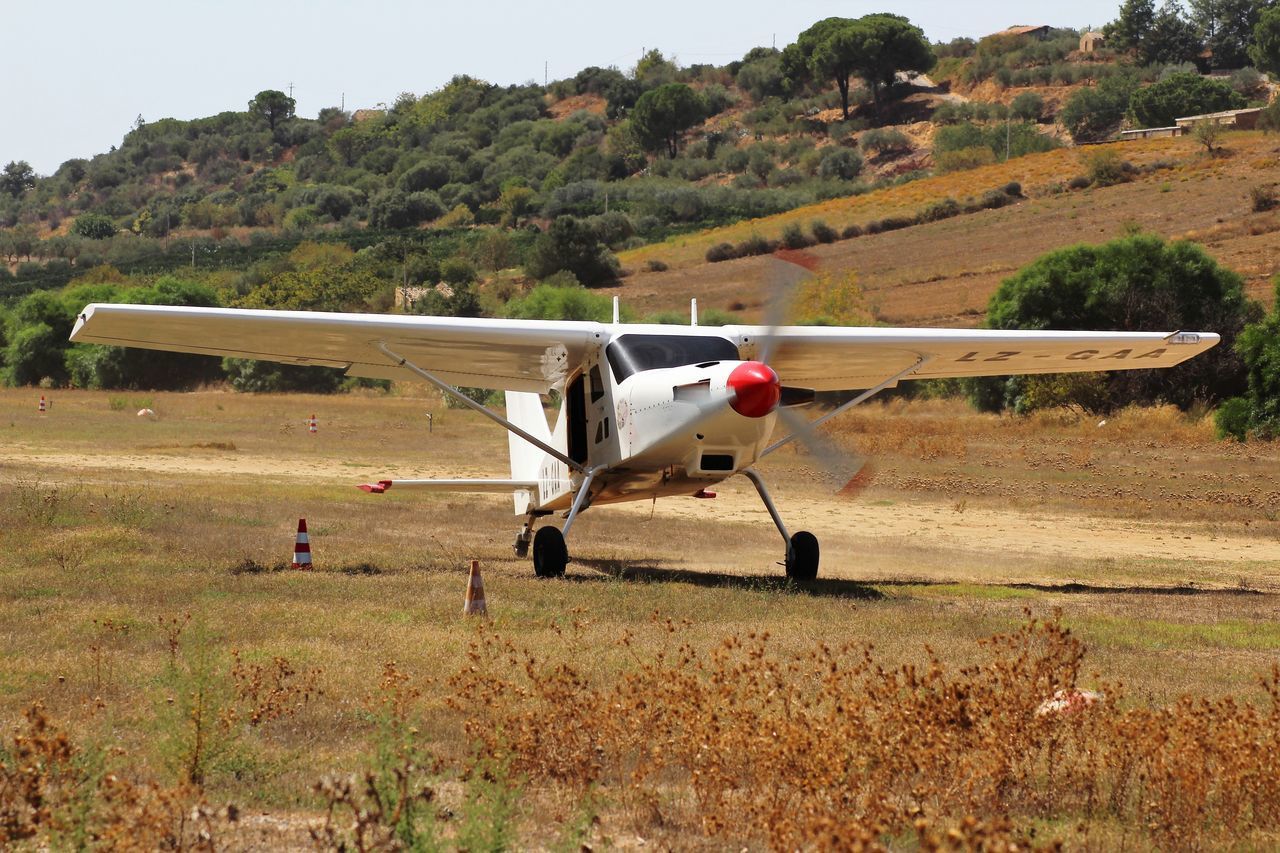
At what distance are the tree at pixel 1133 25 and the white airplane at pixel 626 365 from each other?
17099 centimetres

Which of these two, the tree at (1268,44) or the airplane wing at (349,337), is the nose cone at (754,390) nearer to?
the airplane wing at (349,337)

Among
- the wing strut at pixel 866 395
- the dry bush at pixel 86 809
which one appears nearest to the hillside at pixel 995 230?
the wing strut at pixel 866 395

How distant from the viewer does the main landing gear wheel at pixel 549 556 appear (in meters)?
14.5

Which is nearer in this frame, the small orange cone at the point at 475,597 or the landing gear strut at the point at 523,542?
the small orange cone at the point at 475,597

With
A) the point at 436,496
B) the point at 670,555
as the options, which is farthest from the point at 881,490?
the point at 670,555

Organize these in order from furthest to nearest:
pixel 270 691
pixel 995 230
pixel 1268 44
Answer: pixel 1268 44, pixel 995 230, pixel 270 691

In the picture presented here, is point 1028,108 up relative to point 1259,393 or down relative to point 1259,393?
up

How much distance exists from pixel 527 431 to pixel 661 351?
4.60 meters

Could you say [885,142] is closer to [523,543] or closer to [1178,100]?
[1178,100]

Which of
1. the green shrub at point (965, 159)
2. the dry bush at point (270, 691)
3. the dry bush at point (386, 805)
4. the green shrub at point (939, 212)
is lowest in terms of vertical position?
the dry bush at point (270, 691)

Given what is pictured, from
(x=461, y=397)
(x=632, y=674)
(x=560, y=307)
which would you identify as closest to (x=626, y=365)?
(x=461, y=397)

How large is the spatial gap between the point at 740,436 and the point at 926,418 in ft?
101

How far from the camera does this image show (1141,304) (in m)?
43.9

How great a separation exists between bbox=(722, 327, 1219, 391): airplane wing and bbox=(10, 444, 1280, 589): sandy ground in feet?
8.02
